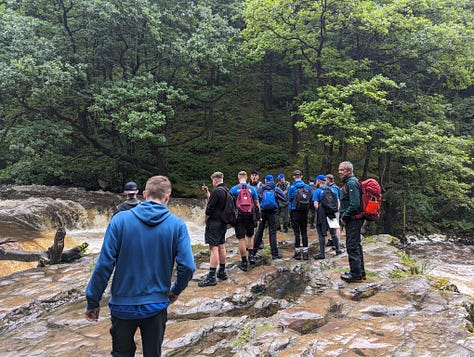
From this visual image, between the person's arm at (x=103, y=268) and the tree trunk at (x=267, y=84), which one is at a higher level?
the tree trunk at (x=267, y=84)

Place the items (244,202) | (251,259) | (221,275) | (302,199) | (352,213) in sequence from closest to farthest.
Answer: (352,213), (221,275), (244,202), (302,199), (251,259)

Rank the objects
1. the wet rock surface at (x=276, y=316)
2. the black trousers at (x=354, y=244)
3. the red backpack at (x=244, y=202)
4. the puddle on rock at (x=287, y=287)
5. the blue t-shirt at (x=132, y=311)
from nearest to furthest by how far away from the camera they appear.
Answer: the blue t-shirt at (x=132, y=311)
the wet rock surface at (x=276, y=316)
the black trousers at (x=354, y=244)
the puddle on rock at (x=287, y=287)
the red backpack at (x=244, y=202)

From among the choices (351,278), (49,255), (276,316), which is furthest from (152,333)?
(49,255)

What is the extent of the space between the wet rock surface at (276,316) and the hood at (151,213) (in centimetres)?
217

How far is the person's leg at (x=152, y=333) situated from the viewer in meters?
2.93

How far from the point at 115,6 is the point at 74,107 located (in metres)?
5.36

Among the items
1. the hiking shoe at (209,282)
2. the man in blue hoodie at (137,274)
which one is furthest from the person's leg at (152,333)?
the hiking shoe at (209,282)

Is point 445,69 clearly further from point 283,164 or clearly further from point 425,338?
point 425,338

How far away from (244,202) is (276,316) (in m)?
2.75

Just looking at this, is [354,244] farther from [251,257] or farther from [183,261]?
[183,261]

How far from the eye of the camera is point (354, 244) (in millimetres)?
6301

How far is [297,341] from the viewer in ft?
13.8

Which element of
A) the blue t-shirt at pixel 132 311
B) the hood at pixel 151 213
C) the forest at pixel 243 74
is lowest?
the blue t-shirt at pixel 132 311

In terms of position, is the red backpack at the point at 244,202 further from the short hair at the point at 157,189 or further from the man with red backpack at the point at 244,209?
the short hair at the point at 157,189
